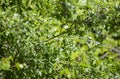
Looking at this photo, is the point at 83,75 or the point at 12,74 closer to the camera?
the point at 83,75

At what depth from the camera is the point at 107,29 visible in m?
3.28

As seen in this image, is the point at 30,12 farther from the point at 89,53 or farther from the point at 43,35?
the point at 89,53

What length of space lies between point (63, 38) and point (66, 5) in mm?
571

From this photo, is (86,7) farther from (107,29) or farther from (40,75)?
(40,75)

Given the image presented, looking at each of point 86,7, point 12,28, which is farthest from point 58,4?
point 12,28

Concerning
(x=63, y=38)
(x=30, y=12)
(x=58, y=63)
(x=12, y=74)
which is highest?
(x=30, y=12)

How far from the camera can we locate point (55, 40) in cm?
232

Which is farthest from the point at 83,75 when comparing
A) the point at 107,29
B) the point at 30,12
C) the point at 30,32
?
the point at 107,29

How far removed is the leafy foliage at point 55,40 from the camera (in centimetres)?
228

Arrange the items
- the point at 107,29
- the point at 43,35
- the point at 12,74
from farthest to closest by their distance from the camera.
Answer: the point at 107,29
the point at 12,74
the point at 43,35

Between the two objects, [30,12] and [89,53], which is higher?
[30,12]

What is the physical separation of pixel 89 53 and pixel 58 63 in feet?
1.09

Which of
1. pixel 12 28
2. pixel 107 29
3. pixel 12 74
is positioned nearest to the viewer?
pixel 12 28

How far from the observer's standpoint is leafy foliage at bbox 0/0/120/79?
7.47ft
